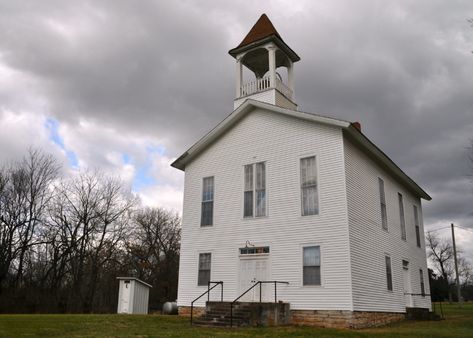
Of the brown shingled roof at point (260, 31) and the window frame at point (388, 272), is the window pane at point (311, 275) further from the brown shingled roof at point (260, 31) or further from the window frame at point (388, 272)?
the brown shingled roof at point (260, 31)

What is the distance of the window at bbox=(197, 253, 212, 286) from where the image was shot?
66.3 ft

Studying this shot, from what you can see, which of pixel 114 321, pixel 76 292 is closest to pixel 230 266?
pixel 114 321

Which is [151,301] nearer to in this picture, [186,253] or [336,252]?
[186,253]

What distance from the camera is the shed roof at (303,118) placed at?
1830 centimetres

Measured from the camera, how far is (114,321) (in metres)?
17.1

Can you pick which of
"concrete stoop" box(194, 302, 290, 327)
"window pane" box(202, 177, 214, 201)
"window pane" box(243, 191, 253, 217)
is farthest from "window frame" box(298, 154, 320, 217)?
"window pane" box(202, 177, 214, 201)

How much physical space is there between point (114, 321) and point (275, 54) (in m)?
14.6

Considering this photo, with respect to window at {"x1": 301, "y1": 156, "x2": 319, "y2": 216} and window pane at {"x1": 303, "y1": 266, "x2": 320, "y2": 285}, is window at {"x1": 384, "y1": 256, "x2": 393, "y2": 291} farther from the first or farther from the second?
window at {"x1": 301, "y1": 156, "x2": 319, "y2": 216}

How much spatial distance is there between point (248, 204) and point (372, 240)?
5441 millimetres

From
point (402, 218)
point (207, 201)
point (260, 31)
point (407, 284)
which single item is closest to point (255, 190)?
point (207, 201)

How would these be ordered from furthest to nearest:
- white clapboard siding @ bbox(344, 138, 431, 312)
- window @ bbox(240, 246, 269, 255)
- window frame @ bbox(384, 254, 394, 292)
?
window frame @ bbox(384, 254, 394, 292), window @ bbox(240, 246, 269, 255), white clapboard siding @ bbox(344, 138, 431, 312)

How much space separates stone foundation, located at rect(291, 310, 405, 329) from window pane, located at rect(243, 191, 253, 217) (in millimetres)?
4603

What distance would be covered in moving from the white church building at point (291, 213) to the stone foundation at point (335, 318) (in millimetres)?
36

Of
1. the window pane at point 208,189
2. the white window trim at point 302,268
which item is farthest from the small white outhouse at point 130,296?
the white window trim at point 302,268
